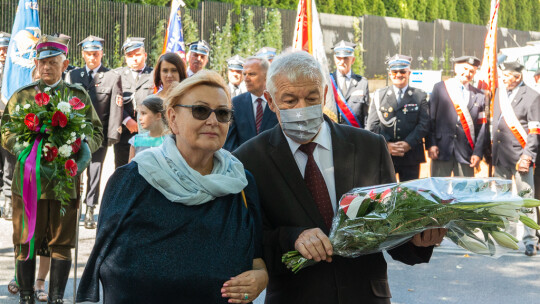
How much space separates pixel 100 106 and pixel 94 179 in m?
1.04

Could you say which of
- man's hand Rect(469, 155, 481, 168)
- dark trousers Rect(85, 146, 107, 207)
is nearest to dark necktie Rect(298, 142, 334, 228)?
dark trousers Rect(85, 146, 107, 207)

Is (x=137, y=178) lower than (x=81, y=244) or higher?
higher

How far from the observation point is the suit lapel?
347 centimetres

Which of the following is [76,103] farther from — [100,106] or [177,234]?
[100,106]

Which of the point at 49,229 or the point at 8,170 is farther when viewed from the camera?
the point at 8,170

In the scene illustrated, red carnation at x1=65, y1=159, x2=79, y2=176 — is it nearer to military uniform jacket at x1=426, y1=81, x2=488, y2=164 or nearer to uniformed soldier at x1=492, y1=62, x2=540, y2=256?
uniformed soldier at x1=492, y1=62, x2=540, y2=256

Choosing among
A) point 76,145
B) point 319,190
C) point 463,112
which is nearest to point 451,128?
point 463,112

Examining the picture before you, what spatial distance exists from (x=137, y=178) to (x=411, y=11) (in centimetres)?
3301

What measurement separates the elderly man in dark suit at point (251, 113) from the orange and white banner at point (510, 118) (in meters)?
3.51

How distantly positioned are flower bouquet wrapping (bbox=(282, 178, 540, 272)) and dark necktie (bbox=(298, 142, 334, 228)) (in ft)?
0.70

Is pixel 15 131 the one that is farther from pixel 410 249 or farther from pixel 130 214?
pixel 410 249

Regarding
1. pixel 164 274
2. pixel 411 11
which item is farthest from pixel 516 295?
pixel 411 11

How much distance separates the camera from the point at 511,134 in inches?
400

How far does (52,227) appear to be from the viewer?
255 inches
